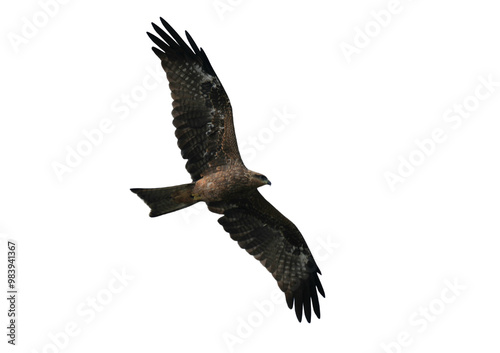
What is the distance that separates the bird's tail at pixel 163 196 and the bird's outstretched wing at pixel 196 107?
27cm

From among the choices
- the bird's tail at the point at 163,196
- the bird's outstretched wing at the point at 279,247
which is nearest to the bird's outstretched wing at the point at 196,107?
the bird's tail at the point at 163,196

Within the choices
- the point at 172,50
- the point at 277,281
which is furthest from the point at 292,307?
the point at 172,50

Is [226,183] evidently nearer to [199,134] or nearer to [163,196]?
[199,134]

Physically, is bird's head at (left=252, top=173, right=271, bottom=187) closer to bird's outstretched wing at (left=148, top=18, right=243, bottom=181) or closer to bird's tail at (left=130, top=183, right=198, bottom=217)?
bird's outstretched wing at (left=148, top=18, right=243, bottom=181)

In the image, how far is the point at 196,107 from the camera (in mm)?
13133

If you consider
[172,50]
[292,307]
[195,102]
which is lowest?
[292,307]

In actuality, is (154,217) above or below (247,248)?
above

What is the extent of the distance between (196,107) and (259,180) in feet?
4.89

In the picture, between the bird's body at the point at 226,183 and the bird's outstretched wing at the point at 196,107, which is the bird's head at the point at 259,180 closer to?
the bird's body at the point at 226,183

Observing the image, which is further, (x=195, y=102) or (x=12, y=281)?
(x=12, y=281)

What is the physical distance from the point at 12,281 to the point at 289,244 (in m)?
4.66

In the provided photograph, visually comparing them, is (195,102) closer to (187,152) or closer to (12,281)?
(187,152)

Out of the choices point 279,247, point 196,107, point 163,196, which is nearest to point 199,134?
point 196,107

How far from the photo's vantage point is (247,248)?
1442cm
